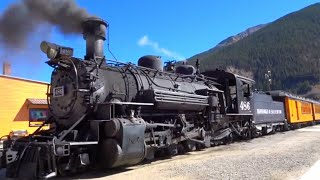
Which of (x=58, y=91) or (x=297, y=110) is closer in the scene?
(x=58, y=91)

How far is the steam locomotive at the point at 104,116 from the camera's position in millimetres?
9672

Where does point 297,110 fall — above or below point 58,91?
above

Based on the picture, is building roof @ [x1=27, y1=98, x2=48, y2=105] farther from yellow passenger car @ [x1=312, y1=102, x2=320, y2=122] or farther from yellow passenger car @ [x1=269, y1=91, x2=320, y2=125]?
yellow passenger car @ [x1=312, y1=102, x2=320, y2=122]

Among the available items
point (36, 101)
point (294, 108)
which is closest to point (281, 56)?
point (294, 108)

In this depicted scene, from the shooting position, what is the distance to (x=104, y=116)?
10656 mm

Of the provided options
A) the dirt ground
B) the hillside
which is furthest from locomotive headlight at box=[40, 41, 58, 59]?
the hillside

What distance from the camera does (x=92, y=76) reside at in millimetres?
10711

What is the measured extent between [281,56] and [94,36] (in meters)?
134

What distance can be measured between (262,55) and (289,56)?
9.22 m

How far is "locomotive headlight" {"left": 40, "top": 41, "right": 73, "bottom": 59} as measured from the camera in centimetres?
1041

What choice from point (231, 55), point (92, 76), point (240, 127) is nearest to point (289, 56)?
point (231, 55)

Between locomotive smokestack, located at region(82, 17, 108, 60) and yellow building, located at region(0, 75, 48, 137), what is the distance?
1322 centimetres

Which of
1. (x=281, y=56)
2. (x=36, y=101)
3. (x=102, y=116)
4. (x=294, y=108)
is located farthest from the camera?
(x=281, y=56)

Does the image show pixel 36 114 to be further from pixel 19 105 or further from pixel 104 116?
pixel 104 116
